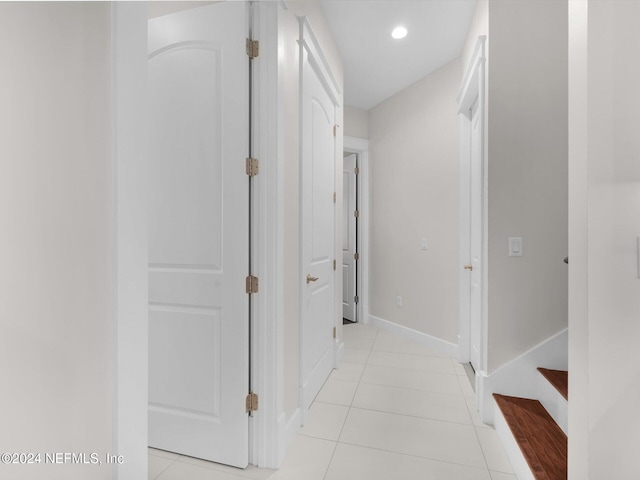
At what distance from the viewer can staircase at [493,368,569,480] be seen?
1449 mm

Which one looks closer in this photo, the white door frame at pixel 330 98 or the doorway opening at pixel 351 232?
the white door frame at pixel 330 98

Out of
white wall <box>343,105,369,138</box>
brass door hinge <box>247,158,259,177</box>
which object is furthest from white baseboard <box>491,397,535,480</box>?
white wall <box>343,105,369,138</box>

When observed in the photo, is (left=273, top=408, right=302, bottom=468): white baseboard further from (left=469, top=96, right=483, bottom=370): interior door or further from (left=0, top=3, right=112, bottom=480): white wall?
(left=469, top=96, right=483, bottom=370): interior door

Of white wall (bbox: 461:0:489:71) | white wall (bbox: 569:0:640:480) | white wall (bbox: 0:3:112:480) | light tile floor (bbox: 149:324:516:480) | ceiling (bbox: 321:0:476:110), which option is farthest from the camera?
ceiling (bbox: 321:0:476:110)

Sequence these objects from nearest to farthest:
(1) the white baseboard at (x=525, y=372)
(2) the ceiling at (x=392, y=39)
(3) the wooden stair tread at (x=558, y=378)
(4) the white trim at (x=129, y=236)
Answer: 1. (4) the white trim at (x=129, y=236)
2. (3) the wooden stair tread at (x=558, y=378)
3. (1) the white baseboard at (x=525, y=372)
4. (2) the ceiling at (x=392, y=39)

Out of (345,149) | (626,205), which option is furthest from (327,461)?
(345,149)

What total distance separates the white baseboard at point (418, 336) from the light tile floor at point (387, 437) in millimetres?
337

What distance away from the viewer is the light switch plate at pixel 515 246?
6.68 ft

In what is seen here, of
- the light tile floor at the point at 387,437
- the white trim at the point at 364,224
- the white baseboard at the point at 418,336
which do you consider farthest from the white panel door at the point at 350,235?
the light tile floor at the point at 387,437

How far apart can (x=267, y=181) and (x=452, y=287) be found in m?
2.33

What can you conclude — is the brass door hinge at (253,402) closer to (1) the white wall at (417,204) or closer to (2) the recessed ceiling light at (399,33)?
(1) the white wall at (417,204)

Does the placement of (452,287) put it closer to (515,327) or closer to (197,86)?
(515,327)

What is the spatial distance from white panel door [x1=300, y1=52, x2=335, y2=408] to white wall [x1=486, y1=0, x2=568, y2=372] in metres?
1.10

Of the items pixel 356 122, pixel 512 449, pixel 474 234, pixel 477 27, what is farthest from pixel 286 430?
pixel 356 122
